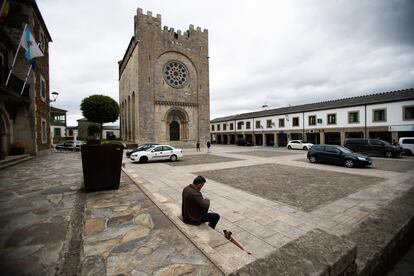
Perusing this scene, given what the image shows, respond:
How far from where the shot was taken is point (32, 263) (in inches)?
98.9

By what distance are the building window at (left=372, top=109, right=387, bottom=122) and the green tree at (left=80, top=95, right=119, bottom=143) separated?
35.1m

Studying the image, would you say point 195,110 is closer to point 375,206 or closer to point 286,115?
point 286,115

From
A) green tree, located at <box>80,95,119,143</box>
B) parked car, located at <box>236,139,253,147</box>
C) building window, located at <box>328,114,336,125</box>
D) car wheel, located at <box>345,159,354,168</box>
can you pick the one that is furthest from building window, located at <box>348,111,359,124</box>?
green tree, located at <box>80,95,119,143</box>

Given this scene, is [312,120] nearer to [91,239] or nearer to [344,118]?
[344,118]

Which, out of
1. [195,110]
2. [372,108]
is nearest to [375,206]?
[372,108]

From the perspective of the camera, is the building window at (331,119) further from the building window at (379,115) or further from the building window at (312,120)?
the building window at (379,115)

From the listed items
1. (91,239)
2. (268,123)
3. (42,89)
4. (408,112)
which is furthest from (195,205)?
(268,123)

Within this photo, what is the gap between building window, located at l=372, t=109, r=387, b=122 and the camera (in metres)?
21.9

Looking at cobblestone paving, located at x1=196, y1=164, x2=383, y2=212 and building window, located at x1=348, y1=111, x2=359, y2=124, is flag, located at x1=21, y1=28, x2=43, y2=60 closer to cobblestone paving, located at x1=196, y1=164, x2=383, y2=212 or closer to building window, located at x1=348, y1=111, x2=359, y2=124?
cobblestone paving, located at x1=196, y1=164, x2=383, y2=212

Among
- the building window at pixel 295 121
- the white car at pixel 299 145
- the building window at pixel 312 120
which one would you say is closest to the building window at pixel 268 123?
the building window at pixel 295 121

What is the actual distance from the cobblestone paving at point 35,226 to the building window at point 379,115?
95.6ft

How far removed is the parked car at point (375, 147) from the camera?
53.6 feet

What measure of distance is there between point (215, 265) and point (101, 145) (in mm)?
4862

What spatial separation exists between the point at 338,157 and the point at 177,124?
21246mm
